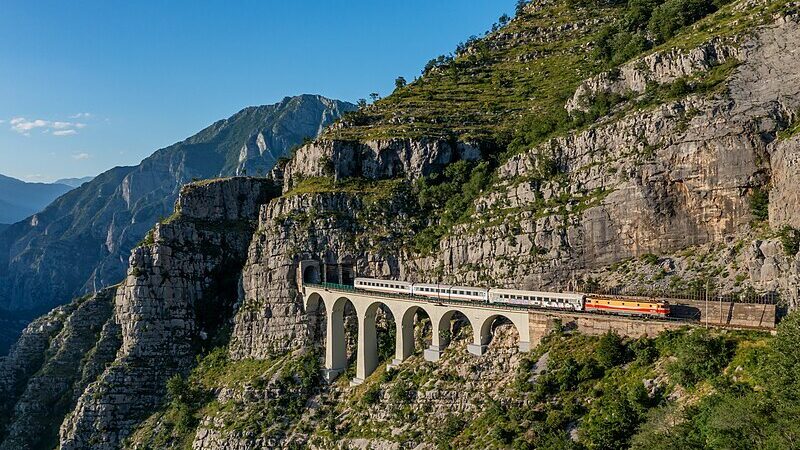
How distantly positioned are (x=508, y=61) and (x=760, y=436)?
97.9m

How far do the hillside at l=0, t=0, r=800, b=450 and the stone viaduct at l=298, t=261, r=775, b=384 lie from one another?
1.19 meters

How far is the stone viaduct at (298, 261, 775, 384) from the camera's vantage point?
57.5 m

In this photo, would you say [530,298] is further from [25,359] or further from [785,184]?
[25,359]

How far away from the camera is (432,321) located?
74875mm

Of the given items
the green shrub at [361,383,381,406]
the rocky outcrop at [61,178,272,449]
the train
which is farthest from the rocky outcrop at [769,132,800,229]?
the rocky outcrop at [61,178,272,449]

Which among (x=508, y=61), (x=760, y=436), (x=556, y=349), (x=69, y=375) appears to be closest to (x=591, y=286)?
(x=556, y=349)

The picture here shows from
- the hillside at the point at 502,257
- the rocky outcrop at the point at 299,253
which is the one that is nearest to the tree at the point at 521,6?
the hillside at the point at 502,257

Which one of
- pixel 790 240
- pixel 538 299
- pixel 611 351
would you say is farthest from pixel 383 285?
pixel 790 240

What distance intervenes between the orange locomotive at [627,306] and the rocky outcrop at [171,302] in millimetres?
65922

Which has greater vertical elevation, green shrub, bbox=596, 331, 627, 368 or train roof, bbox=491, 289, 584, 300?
train roof, bbox=491, 289, 584, 300

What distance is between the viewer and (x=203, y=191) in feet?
366

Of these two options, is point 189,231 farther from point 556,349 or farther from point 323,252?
point 556,349

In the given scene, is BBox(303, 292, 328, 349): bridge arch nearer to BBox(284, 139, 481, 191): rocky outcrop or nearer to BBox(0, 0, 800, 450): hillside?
BBox(0, 0, 800, 450): hillside

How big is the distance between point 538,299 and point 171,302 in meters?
64.5
